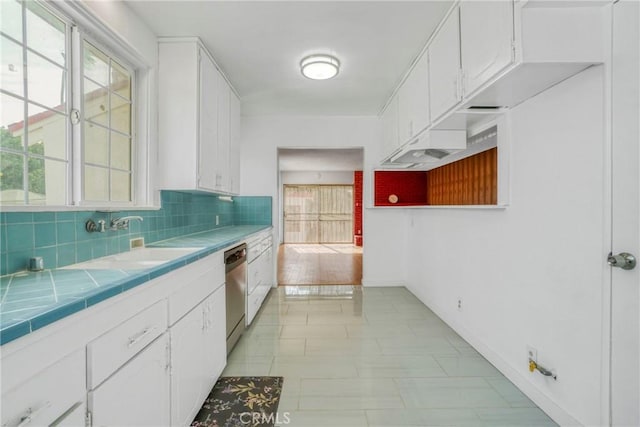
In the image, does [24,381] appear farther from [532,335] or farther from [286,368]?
[532,335]

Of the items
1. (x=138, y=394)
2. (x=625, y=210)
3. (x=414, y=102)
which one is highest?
(x=414, y=102)

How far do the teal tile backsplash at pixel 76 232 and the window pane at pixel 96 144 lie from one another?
1.09 feet

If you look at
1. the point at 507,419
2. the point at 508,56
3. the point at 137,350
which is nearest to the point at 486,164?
the point at 508,56

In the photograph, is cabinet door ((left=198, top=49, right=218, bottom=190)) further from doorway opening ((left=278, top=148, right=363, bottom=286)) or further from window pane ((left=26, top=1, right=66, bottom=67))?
doorway opening ((left=278, top=148, right=363, bottom=286))

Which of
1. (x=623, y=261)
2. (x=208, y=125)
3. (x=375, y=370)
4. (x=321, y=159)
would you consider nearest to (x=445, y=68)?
(x=623, y=261)

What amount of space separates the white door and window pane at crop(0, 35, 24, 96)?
8.38 ft

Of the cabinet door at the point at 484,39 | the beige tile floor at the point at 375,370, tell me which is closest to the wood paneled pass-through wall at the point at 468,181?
the cabinet door at the point at 484,39

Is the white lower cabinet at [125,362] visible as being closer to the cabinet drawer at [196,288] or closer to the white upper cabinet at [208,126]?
the cabinet drawer at [196,288]

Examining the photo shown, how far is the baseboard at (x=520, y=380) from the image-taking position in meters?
1.60

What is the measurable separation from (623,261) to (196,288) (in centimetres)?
198

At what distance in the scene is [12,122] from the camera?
1316mm

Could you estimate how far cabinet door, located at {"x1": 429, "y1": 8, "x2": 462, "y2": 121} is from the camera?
196 cm

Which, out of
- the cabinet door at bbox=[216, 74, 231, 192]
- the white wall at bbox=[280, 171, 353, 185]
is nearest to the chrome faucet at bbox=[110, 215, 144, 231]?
the cabinet door at bbox=[216, 74, 231, 192]

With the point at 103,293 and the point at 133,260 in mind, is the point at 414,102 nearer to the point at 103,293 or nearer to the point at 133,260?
the point at 133,260
